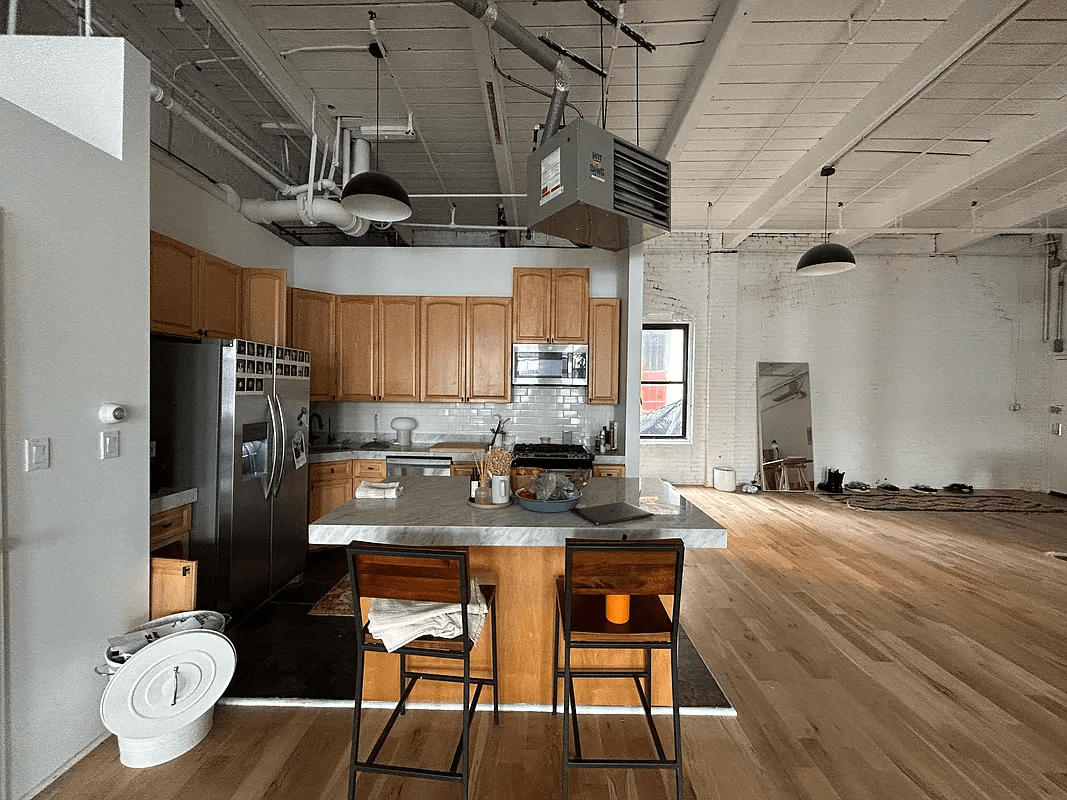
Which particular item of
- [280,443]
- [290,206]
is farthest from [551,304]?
[280,443]

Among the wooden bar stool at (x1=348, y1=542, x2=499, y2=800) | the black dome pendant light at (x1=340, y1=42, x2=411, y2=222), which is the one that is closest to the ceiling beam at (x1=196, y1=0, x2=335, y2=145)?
the black dome pendant light at (x1=340, y1=42, x2=411, y2=222)

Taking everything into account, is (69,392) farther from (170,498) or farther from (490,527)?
(490,527)

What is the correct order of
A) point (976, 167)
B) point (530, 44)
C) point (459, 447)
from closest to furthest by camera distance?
1. point (530, 44)
2. point (976, 167)
3. point (459, 447)

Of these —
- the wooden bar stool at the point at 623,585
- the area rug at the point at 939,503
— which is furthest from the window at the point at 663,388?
the wooden bar stool at the point at 623,585

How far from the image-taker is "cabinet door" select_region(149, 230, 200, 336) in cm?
330

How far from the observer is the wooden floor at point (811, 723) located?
2.11 meters

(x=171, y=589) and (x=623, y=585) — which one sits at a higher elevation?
(x=623, y=585)

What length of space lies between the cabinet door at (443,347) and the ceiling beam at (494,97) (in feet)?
4.07

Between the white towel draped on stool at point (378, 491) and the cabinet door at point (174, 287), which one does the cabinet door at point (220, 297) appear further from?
the white towel draped on stool at point (378, 491)

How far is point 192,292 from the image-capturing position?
12.1 ft

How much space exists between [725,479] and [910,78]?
5441 mm

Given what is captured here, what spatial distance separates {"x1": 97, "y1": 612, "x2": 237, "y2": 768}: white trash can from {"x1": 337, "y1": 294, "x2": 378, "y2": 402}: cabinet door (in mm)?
3277

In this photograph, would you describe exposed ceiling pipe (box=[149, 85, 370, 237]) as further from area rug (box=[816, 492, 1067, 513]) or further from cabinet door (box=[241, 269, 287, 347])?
area rug (box=[816, 492, 1067, 513])

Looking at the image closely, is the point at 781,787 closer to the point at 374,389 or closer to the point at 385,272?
the point at 374,389
